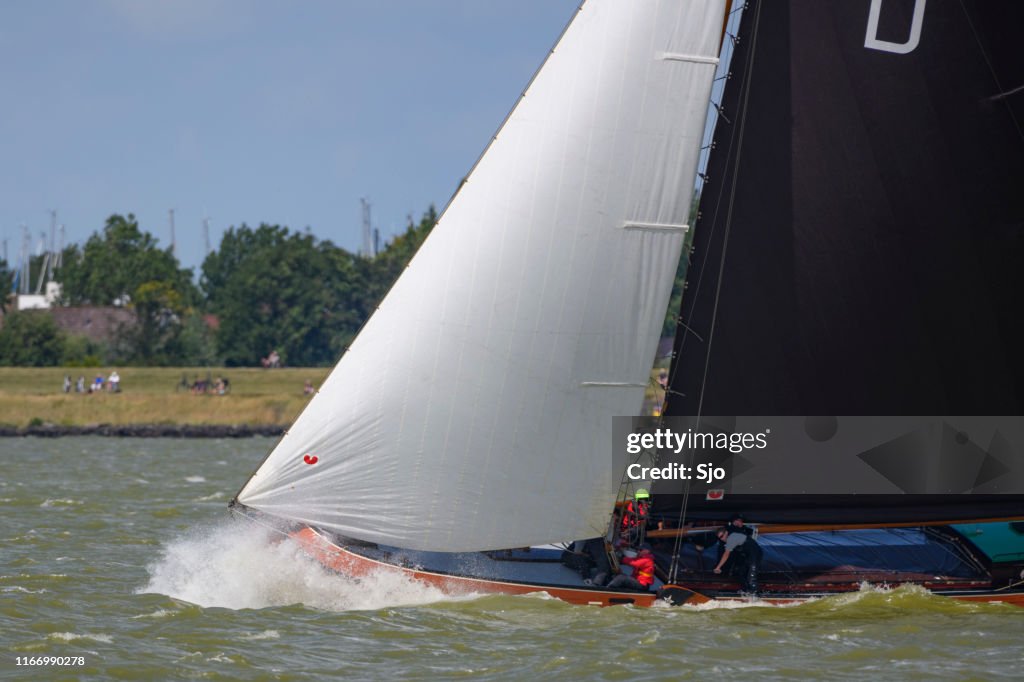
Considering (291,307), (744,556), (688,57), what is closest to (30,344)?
(291,307)

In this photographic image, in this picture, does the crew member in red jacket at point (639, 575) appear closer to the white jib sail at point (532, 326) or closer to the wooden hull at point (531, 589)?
the wooden hull at point (531, 589)

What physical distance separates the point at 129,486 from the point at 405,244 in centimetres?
10596

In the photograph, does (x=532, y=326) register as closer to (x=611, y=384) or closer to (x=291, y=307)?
(x=611, y=384)

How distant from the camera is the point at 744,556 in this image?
21281 mm

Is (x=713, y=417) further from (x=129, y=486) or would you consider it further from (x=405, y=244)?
(x=405, y=244)

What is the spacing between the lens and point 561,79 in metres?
20.0

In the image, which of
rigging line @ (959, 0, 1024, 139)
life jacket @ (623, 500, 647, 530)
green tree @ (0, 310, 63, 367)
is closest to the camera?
rigging line @ (959, 0, 1024, 139)

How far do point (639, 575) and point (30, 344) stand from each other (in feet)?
315

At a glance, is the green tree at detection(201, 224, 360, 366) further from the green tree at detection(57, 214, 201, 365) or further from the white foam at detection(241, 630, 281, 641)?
the white foam at detection(241, 630, 281, 641)

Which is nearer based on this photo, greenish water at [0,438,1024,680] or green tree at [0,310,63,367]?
greenish water at [0,438,1024,680]

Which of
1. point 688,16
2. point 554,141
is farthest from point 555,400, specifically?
point 688,16

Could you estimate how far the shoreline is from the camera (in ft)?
245

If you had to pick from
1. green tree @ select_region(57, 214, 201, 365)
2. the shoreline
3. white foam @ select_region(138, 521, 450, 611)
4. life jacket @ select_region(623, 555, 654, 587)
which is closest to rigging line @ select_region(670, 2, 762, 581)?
life jacket @ select_region(623, 555, 654, 587)

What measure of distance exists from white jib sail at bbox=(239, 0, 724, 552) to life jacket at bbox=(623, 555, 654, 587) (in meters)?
0.73
